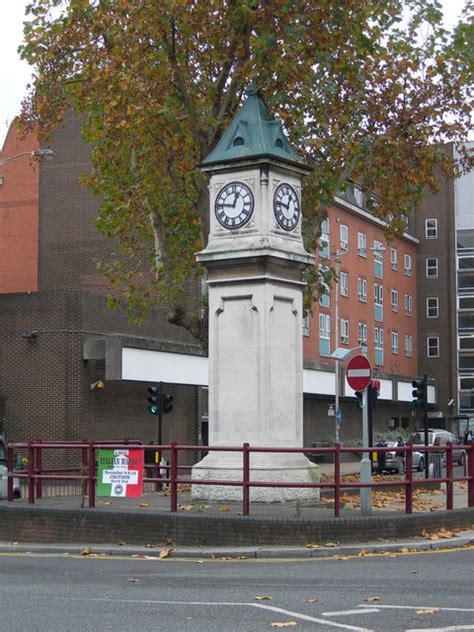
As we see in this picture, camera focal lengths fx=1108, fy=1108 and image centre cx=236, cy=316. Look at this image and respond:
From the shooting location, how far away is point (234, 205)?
1956 cm

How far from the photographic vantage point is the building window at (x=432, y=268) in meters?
82.6

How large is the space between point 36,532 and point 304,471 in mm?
4624

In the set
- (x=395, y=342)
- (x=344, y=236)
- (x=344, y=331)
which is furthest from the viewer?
(x=395, y=342)

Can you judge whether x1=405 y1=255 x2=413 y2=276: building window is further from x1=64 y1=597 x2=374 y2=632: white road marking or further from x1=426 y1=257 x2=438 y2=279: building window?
x1=64 y1=597 x2=374 y2=632: white road marking

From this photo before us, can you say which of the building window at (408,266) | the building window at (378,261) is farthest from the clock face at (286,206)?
the building window at (408,266)

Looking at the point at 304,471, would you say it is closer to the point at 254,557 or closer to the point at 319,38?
the point at 254,557

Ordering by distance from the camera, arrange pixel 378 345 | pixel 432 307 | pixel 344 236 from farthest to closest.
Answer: pixel 432 307 → pixel 378 345 → pixel 344 236

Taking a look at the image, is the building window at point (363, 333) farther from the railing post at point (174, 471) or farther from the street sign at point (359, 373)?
the railing post at point (174, 471)

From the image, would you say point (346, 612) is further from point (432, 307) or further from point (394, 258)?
point (432, 307)

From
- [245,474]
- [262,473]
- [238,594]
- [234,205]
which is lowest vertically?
[238,594]

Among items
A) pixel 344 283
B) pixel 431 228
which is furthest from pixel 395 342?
pixel 344 283

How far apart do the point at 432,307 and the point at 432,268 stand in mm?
2919

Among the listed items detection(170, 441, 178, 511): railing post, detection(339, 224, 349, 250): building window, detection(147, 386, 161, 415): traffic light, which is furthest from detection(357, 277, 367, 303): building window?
detection(170, 441, 178, 511): railing post

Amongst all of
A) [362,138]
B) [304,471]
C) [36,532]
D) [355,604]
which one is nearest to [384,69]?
[362,138]
